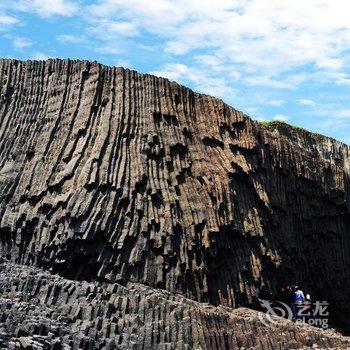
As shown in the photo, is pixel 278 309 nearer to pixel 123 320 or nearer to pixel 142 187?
pixel 142 187

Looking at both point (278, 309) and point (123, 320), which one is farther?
point (278, 309)

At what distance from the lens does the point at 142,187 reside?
16438mm

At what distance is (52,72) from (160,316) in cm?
875

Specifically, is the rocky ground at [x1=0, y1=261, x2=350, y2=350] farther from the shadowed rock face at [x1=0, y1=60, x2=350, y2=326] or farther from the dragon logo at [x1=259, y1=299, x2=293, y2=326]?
the dragon logo at [x1=259, y1=299, x2=293, y2=326]

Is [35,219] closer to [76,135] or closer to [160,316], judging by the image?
[76,135]

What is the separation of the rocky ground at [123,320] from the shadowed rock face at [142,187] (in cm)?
89

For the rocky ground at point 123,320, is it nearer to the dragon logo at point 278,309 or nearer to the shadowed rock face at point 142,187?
the shadowed rock face at point 142,187

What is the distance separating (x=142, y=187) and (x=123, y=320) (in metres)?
4.45

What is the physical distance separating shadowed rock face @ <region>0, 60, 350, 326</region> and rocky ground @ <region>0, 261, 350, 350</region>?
886 millimetres

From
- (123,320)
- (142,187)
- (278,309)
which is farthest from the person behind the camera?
(278,309)

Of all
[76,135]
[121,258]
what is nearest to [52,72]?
[76,135]

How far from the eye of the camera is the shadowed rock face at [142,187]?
1555 cm

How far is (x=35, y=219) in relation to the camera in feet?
52.6

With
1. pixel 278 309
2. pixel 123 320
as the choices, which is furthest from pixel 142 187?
pixel 278 309
